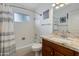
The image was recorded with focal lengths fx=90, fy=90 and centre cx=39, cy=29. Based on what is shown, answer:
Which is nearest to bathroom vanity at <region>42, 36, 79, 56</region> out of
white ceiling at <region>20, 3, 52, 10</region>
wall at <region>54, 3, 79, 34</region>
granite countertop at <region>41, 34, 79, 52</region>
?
granite countertop at <region>41, 34, 79, 52</region>

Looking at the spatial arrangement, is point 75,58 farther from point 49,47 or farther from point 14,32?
point 14,32

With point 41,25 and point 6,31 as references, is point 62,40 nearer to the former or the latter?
point 41,25

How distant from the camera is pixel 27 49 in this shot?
136 cm

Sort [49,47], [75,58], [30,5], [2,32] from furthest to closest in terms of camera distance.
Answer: [49,47] → [2,32] → [30,5] → [75,58]

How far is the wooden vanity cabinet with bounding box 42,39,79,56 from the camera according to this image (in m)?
1.15

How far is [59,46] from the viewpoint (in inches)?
51.1

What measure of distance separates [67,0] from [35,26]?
0.56 m

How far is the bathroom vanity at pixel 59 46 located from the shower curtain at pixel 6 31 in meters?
0.49

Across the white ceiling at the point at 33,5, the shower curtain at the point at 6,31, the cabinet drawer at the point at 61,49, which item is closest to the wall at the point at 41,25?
the white ceiling at the point at 33,5

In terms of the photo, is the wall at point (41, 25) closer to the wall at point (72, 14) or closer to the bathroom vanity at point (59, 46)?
the bathroom vanity at point (59, 46)

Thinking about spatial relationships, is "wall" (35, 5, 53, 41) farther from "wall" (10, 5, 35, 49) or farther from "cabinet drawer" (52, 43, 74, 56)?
"cabinet drawer" (52, 43, 74, 56)

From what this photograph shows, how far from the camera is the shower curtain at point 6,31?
131cm

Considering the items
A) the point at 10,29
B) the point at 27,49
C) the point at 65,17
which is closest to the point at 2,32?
the point at 10,29

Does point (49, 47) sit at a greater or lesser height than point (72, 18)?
lesser
